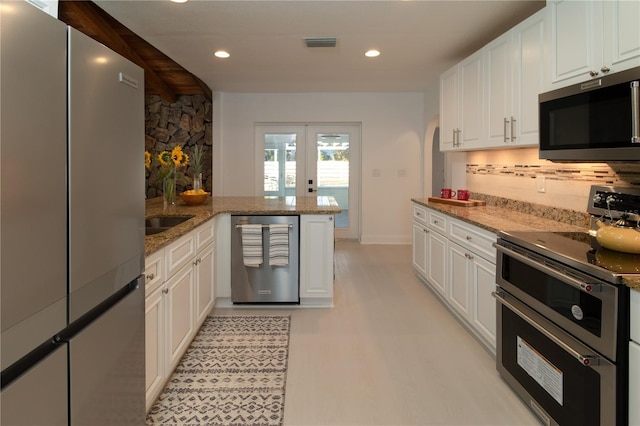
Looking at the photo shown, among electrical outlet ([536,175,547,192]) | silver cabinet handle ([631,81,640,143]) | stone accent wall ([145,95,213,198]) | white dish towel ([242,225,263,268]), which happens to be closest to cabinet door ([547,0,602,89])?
Result: silver cabinet handle ([631,81,640,143])

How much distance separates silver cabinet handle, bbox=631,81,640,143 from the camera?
1757 mm

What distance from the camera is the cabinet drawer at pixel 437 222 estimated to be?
346 cm

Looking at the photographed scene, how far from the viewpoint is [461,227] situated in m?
3.05

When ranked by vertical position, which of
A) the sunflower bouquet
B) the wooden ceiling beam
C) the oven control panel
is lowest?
the oven control panel

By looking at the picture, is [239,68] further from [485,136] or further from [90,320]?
[90,320]

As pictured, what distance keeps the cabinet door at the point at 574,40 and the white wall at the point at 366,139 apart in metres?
4.14

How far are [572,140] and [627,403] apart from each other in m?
1.34

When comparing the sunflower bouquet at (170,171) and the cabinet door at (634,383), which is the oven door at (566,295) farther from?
the sunflower bouquet at (170,171)

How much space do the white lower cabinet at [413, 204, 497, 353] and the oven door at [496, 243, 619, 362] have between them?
0.37 m

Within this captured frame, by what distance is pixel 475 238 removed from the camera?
278 cm

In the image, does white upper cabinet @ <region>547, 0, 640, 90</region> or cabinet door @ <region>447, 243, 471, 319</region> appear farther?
cabinet door @ <region>447, 243, 471, 319</region>

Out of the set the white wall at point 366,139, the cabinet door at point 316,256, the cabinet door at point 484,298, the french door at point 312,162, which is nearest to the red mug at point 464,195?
the cabinet door at point 484,298

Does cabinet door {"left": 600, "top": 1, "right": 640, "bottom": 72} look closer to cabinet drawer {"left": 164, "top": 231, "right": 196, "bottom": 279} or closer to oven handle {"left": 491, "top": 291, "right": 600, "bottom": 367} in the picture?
oven handle {"left": 491, "top": 291, "right": 600, "bottom": 367}

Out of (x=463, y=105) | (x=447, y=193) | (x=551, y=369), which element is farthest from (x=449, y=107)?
(x=551, y=369)
